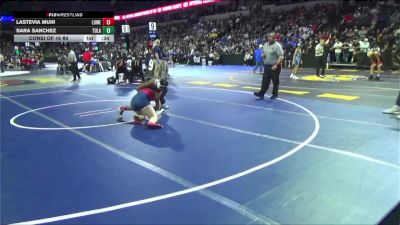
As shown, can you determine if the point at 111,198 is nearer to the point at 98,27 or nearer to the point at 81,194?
the point at 81,194

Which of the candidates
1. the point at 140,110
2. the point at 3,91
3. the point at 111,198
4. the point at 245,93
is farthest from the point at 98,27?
the point at 111,198

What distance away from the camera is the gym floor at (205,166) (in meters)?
3.63

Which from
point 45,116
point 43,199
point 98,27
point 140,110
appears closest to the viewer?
point 43,199

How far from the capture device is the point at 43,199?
13.0 feet

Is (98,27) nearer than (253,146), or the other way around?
(253,146)

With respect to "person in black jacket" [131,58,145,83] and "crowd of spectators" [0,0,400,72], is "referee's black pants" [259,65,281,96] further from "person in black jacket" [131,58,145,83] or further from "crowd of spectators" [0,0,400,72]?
"crowd of spectators" [0,0,400,72]

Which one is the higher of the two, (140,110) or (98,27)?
(98,27)

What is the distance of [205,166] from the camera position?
4953mm

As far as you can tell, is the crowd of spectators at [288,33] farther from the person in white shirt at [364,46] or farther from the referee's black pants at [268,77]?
the referee's black pants at [268,77]

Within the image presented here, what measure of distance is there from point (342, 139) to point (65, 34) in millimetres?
16564

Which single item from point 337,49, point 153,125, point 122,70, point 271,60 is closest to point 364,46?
point 337,49

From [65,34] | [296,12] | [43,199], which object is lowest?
[43,199]

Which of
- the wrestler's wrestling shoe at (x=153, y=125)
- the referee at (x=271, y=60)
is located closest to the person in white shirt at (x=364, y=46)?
the referee at (x=271, y=60)

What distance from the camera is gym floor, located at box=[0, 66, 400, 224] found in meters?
3.63
